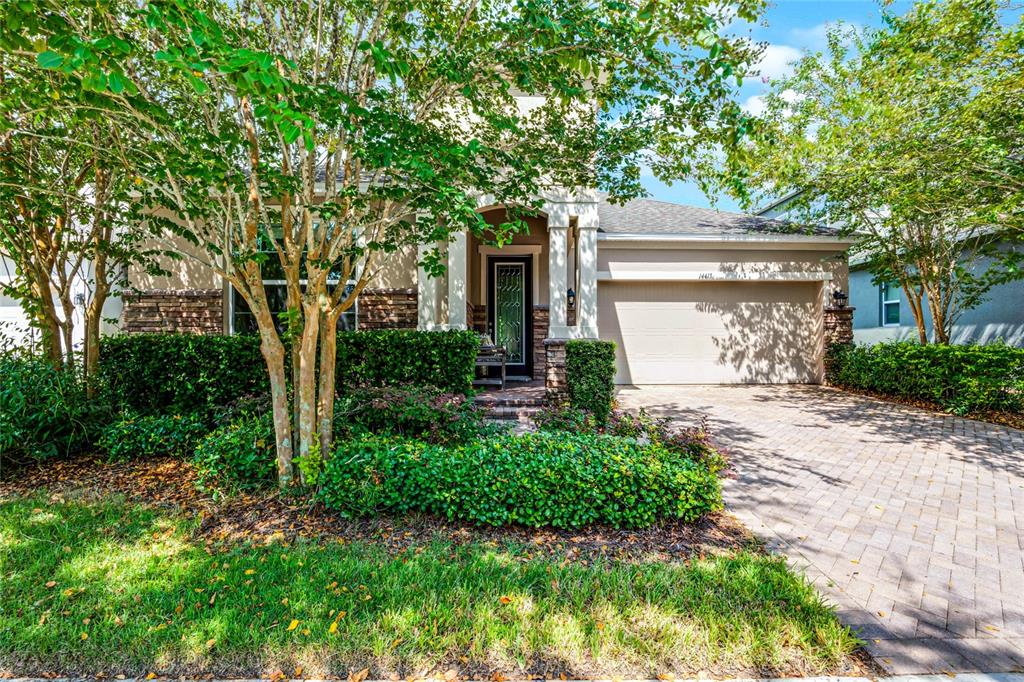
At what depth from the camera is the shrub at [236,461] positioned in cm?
428

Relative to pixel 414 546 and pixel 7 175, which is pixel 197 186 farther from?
pixel 414 546

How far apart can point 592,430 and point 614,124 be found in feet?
11.4

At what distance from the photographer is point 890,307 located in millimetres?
13250

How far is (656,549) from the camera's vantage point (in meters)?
3.34

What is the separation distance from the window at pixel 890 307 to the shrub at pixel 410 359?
13040 millimetres

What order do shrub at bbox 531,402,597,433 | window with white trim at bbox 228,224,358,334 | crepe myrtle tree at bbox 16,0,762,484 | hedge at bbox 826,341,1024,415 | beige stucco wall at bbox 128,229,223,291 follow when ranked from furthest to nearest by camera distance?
window with white trim at bbox 228,224,358,334 < beige stucco wall at bbox 128,229,223,291 < hedge at bbox 826,341,1024,415 < shrub at bbox 531,402,597,433 < crepe myrtle tree at bbox 16,0,762,484

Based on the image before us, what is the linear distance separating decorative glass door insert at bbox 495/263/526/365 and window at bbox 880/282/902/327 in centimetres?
1075

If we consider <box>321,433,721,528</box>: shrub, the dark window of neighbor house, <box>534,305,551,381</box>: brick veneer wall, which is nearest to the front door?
<box>534,305,551,381</box>: brick veneer wall

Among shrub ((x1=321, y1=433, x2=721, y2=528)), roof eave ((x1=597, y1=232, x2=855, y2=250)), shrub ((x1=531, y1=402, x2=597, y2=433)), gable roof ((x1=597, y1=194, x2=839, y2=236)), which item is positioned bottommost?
shrub ((x1=321, y1=433, x2=721, y2=528))

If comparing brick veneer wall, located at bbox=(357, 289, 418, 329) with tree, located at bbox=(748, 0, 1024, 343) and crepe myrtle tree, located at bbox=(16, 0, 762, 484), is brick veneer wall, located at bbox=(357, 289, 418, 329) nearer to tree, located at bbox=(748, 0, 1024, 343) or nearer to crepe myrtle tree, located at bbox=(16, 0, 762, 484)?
crepe myrtle tree, located at bbox=(16, 0, 762, 484)

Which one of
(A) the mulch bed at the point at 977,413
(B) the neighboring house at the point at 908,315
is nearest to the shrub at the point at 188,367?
(B) the neighboring house at the point at 908,315

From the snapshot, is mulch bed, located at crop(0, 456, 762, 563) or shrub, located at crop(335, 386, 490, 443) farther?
shrub, located at crop(335, 386, 490, 443)

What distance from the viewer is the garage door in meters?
11.1

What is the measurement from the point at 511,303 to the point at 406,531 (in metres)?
7.42
